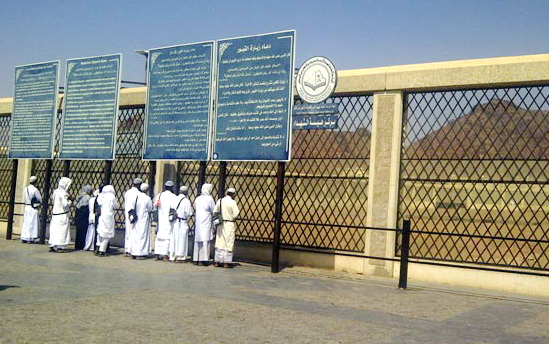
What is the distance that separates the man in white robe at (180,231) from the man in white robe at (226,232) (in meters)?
1.00

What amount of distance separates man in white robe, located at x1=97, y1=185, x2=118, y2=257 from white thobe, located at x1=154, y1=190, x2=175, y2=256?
3.22 feet

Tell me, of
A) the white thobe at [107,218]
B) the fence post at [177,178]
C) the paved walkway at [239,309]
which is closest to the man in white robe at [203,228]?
the paved walkway at [239,309]

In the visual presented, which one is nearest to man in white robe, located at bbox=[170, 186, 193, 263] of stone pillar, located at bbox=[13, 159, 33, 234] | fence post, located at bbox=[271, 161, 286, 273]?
fence post, located at bbox=[271, 161, 286, 273]

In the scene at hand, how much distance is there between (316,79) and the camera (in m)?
10.9

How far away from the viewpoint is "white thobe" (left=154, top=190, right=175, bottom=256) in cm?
1247

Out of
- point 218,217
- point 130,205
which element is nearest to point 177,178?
point 130,205

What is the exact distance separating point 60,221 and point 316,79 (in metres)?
6.12

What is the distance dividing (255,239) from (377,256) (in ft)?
9.11

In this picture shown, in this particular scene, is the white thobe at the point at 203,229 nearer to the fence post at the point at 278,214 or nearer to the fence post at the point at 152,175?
the fence post at the point at 278,214

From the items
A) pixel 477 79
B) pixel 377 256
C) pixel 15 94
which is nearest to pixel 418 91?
pixel 477 79

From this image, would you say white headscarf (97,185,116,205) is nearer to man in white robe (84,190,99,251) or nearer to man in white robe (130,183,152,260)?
man in white robe (84,190,99,251)

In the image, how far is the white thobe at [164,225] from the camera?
40.9ft

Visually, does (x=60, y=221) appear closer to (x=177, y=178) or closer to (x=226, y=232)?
(x=177, y=178)

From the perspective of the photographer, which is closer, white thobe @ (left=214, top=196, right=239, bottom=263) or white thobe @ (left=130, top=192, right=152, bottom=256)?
white thobe @ (left=214, top=196, right=239, bottom=263)
